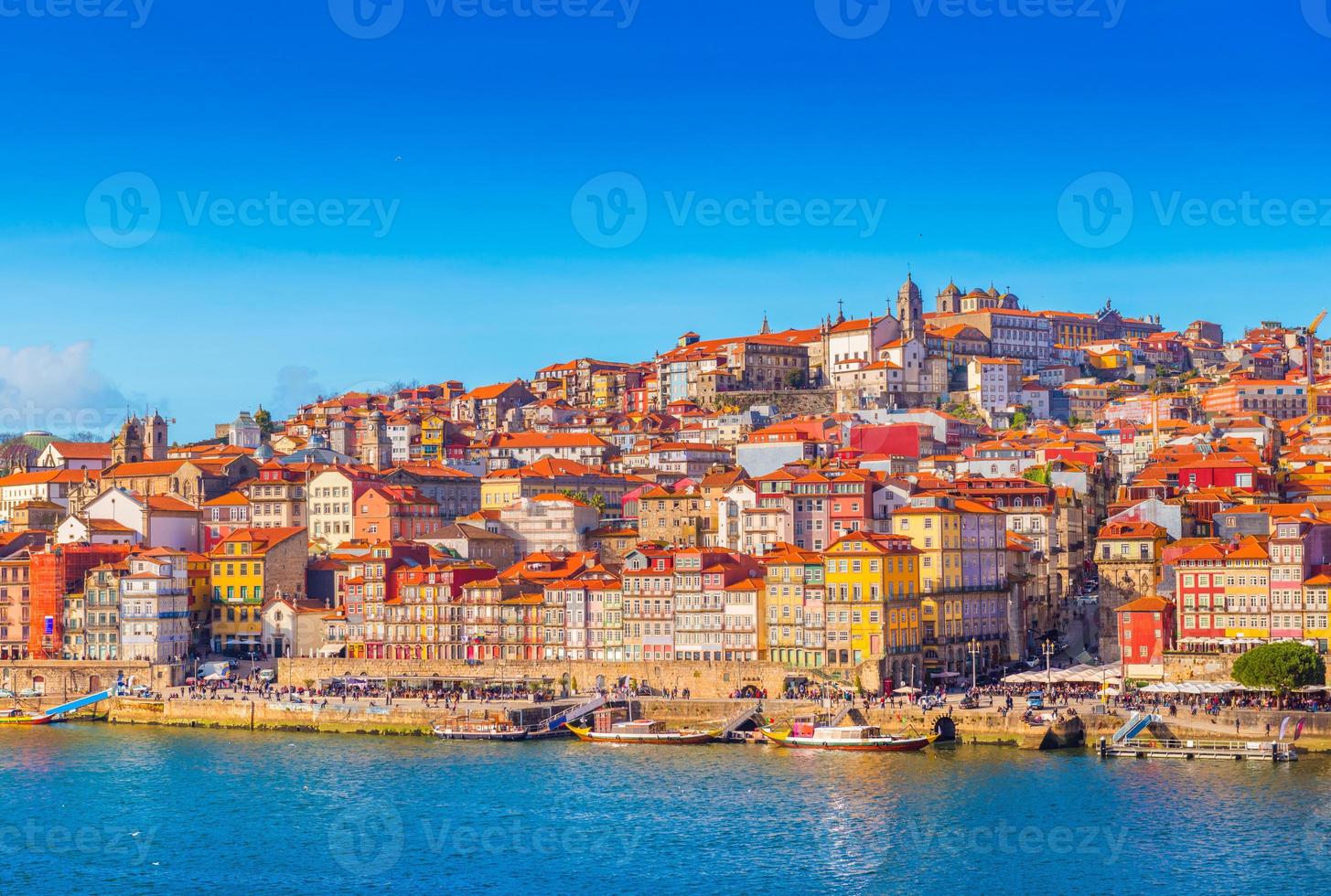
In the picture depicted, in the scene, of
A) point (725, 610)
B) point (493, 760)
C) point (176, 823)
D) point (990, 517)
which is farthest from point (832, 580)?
point (176, 823)

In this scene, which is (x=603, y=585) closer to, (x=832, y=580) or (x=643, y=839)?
(x=832, y=580)

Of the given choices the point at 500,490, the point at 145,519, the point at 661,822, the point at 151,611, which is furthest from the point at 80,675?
the point at 661,822

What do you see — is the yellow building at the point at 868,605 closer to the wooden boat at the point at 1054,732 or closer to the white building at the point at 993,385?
the wooden boat at the point at 1054,732

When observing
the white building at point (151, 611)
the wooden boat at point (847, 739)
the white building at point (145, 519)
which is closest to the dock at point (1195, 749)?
the wooden boat at point (847, 739)

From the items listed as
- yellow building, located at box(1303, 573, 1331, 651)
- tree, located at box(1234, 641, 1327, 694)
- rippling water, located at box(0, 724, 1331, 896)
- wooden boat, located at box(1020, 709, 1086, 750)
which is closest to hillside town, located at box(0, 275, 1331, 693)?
yellow building, located at box(1303, 573, 1331, 651)

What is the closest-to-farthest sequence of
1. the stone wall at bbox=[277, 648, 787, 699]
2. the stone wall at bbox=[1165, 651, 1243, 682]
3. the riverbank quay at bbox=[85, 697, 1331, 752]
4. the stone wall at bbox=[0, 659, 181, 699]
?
the riverbank quay at bbox=[85, 697, 1331, 752], the stone wall at bbox=[1165, 651, 1243, 682], the stone wall at bbox=[277, 648, 787, 699], the stone wall at bbox=[0, 659, 181, 699]

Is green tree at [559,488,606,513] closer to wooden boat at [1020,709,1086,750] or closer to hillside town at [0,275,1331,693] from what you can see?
hillside town at [0,275,1331,693]
